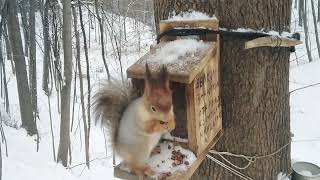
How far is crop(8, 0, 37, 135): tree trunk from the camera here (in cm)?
835

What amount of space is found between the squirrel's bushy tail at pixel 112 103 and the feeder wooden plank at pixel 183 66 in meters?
0.06

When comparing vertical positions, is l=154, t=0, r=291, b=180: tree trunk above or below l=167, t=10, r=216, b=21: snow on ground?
below

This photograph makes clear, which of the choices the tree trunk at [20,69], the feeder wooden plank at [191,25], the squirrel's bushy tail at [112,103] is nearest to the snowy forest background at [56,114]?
the tree trunk at [20,69]

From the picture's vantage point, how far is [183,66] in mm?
1284

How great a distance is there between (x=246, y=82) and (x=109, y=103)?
518 mm

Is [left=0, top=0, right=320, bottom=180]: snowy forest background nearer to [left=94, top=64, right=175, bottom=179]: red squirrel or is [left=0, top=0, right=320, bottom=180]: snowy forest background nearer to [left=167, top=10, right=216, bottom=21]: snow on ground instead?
[left=167, top=10, right=216, bottom=21]: snow on ground

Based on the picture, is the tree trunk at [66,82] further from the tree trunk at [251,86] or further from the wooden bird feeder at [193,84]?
the wooden bird feeder at [193,84]

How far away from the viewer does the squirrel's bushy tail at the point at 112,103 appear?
1.35m

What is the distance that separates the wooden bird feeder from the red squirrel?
0.07 meters

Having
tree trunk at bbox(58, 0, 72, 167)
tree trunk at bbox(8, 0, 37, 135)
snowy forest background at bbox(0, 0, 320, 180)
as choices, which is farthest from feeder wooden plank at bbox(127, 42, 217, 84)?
tree trunk at bbox(8, 0, 37, 135)

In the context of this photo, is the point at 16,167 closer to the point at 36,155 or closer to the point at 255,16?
the point at 36,155

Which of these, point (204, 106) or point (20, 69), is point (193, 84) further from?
point (20, 69)

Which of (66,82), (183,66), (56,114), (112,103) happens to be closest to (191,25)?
(183,66)

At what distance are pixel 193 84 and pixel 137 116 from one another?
0.21 m
